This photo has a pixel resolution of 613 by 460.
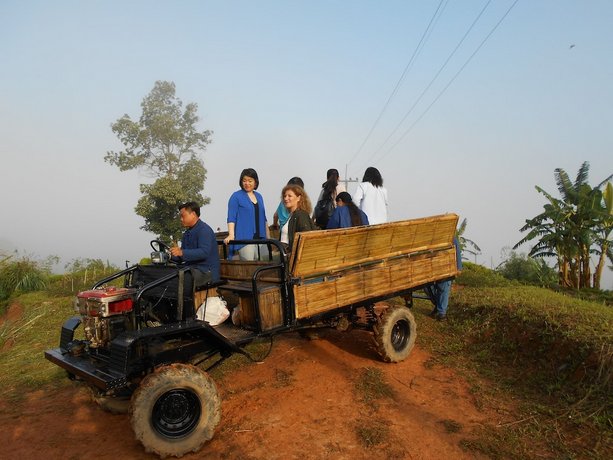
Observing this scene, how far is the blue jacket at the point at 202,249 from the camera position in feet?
14.7

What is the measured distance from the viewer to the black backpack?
663cm

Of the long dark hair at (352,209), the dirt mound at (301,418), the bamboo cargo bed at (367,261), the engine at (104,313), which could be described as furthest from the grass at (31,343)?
the long dark hair at (352,209)

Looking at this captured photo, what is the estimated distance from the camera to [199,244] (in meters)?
4.59

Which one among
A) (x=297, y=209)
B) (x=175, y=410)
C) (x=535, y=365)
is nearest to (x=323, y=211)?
(x=297, y=209)

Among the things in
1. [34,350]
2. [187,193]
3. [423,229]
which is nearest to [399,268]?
[423,229]

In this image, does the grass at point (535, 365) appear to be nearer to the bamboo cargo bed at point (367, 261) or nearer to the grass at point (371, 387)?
the grass at point (371, 387)

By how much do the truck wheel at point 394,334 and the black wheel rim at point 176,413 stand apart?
2856 mm

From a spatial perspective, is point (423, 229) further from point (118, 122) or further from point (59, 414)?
point (118, 122)

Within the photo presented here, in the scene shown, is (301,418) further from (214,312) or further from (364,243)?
(364,243)

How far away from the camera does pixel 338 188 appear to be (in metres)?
6.74

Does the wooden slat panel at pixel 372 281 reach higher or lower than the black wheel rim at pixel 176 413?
higher

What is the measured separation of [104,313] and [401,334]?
13.9 feet

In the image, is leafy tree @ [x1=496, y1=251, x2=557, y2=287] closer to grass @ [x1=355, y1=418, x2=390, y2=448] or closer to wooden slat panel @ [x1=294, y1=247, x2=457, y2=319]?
wooden slat panel @ [x1=294, y1=247, x2=457, y2=319]

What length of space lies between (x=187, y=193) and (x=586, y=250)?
2006cm
